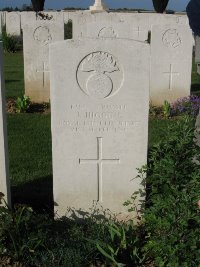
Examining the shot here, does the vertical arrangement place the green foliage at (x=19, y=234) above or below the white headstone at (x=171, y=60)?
below

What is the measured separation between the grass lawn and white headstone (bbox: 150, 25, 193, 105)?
1.04 meters

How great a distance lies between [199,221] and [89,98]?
1.30m

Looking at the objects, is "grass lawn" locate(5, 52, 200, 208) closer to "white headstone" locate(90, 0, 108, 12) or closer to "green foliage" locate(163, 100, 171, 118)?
"green foliage" locate(163, 100, 171, 118)

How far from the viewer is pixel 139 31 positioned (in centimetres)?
1234

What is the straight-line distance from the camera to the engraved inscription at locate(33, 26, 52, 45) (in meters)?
7.91

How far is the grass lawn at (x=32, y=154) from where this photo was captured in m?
4.31

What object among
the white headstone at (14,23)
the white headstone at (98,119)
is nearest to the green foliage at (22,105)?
the white headstone at (98,119)

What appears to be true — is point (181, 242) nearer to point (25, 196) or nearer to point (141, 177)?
point (141, 177)

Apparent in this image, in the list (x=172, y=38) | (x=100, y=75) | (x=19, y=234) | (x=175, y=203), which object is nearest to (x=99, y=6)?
(x=172, y=38)

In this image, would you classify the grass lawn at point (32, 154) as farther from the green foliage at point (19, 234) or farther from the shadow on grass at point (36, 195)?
the green foliage at point (19, 234)

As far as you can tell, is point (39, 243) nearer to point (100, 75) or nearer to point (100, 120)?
point (100, 120)

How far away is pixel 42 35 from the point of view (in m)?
7.91

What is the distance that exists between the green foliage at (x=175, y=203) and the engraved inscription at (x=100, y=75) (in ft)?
2.00

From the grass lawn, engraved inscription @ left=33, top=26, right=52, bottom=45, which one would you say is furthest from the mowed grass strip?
engraved inscription @ left=33, top=26, right=52, bottom=45
